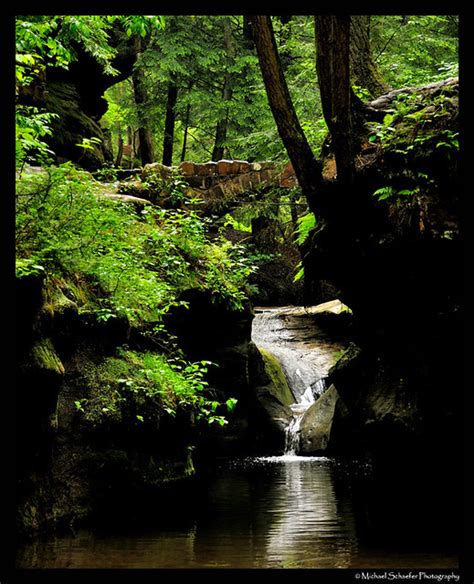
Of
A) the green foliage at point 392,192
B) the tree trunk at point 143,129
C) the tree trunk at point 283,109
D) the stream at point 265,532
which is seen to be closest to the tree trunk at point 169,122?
the tree trunk at point 143,129

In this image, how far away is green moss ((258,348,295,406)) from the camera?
14922mm

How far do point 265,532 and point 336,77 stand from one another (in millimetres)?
5017

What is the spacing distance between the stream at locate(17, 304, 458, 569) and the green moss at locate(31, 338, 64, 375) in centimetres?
157

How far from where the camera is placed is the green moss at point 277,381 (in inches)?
587

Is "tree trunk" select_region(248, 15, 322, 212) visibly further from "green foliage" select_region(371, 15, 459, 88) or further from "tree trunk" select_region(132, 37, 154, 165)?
"tree trunk" select_region(132, 37, 154, 165)

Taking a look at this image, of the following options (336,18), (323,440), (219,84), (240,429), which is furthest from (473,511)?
(219,84)

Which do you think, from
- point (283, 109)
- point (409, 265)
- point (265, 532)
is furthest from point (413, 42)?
point (265, 532)

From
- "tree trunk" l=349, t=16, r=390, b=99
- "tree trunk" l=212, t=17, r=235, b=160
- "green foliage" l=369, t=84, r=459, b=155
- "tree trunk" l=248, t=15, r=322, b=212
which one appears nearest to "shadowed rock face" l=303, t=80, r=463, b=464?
"green foliage" l=369, t=84, r=459, b=155

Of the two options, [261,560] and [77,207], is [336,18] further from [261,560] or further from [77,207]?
[261,560]

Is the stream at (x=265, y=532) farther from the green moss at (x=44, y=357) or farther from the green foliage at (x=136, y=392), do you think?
the green moss at (x=44, y=357)

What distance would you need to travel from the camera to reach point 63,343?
6.87 metres

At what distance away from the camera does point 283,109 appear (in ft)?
24.4

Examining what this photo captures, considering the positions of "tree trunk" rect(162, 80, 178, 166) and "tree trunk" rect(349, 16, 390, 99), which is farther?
"tree trunk" rect(162, 80, 178, 166)

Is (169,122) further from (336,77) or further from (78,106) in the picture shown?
(336,77)
